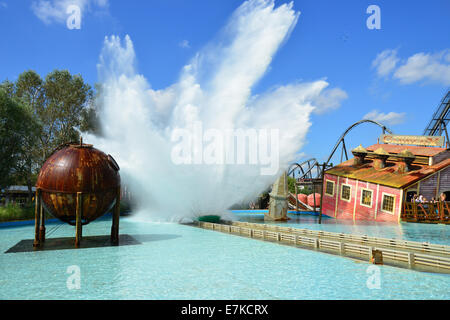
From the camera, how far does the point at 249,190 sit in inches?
Answer: 1535

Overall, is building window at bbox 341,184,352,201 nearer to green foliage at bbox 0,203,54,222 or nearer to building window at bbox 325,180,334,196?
building window at bbox 325,180,334,196

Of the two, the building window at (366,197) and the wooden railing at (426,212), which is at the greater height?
the building window at (366,197)

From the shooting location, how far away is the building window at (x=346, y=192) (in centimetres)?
3829

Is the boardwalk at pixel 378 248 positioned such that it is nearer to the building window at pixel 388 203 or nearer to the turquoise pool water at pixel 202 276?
the turquoise pool water at pixel 202 276

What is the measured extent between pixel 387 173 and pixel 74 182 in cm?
3124

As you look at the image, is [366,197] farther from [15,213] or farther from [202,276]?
[15,213]

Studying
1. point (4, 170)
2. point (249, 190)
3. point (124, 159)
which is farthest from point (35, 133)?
point (249, 190)

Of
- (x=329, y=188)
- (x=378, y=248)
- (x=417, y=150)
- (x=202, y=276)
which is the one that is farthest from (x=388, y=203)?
(x=202, y=276)

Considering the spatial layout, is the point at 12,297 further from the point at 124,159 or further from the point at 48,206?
the point at 124,159

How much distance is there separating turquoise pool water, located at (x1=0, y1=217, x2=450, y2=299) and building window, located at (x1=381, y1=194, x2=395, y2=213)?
2025cm

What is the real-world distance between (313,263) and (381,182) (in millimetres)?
23241

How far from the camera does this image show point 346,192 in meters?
38.8

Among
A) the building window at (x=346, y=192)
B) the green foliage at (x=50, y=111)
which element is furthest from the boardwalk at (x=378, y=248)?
the green foliage at (x=50, y=111)

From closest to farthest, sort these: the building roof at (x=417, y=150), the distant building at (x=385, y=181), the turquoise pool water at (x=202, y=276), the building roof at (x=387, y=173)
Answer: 1. the turquoise pool water at (x=202, y=276)
2. the building roof at (x=387, y=173)
3. the distant building at (x=385, y=181)
4. the building roof at (x=417, y=150)
